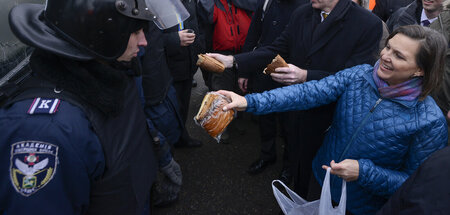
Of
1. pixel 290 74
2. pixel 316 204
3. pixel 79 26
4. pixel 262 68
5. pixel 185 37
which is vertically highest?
pixel 79 26

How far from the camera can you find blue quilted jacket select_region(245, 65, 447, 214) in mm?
1505

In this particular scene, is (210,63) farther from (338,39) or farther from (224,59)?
(338,39)

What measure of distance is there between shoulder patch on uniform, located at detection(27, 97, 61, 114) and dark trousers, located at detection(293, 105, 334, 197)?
67.7 inches

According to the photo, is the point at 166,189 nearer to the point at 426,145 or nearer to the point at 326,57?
the point at 326,57

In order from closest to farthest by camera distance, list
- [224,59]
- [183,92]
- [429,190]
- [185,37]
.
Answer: [429,190] < [224,59] < [185,37] < [183,92]

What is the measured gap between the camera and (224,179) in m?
3.40

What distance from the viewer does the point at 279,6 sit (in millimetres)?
2986

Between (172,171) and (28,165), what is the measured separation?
1604 millimetres

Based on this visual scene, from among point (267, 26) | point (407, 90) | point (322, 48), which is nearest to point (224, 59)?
point (322, 48)

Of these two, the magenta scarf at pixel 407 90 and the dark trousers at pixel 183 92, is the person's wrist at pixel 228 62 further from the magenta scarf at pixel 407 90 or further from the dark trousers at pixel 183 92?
the magenta scarf at pixel 407 90

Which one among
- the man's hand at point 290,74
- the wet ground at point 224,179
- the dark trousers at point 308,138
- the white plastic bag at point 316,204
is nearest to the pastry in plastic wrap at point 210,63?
the man's hand at point 290,74

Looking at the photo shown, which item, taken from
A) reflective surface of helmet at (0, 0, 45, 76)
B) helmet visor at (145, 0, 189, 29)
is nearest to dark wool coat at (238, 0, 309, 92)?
helmet visor at (145, 0, 189, 29)

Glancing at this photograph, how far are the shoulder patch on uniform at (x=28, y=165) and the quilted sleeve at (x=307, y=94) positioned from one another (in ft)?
3.61

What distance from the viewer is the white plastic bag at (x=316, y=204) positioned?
1.57m
